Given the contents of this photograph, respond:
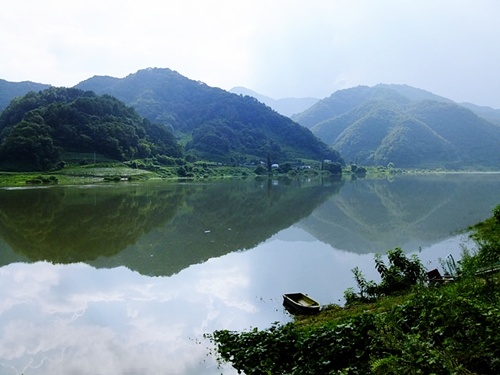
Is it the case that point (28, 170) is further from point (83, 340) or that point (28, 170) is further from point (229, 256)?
point (83, 340)

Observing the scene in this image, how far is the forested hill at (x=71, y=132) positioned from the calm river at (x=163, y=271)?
48264mm

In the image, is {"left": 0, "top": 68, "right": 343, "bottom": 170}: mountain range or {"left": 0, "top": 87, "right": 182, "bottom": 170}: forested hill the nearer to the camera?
{"left": 0, "top": 87, "right": 182, "bottom": 170}: forested hill

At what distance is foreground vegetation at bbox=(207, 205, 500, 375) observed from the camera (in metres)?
5.18

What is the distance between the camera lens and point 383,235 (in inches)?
1029

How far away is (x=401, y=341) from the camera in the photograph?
5.75 meters

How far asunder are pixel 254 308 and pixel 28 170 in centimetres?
7877

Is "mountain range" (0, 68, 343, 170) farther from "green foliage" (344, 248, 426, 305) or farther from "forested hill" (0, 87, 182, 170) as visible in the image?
"green foliage" (344, 248, 426, 305)

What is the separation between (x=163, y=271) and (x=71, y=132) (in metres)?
87.1

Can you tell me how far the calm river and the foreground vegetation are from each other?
1257 mm

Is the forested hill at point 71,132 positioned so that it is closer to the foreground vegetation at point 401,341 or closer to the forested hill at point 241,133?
the forested hill at point 241,133

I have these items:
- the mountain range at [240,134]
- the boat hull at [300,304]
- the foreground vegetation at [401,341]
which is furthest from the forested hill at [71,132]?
the foreground vegetation at [401,341]

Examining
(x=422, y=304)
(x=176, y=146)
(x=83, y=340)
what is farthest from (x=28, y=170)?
(x=422, y=304)

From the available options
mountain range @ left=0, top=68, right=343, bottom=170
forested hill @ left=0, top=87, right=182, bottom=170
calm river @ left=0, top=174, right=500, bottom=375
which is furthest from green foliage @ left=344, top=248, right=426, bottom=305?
mountain range @ left=0, top=68, right=343, bottom=170

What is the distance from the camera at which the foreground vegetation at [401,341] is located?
518 cm
